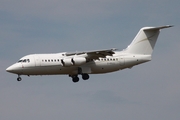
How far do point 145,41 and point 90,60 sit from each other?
509cm

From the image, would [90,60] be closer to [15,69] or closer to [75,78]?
[75,78]

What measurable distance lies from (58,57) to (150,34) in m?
7.98

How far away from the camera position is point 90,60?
126 ft

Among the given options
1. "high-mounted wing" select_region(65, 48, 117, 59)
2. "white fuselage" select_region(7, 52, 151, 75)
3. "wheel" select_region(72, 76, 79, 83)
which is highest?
"high-mounted wing" select_region(65, 48, 117, 59)

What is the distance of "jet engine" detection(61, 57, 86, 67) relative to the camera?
3691 cm

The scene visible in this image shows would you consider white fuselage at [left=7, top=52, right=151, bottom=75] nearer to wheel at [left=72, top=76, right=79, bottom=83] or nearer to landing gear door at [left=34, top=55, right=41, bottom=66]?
landing gear door at [left=34, top=55, right=41, bottom=66]

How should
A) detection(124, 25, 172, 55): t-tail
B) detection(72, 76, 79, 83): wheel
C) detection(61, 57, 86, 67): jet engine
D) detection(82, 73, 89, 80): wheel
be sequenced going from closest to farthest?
detection(61, 57, 86, 67): jet engine, detection(82, 73, 89, 80): wheel, detection(72, 76, 79, 83): wheel, detection(124, 25, 172, 55): t-tail

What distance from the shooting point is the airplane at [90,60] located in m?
37.0

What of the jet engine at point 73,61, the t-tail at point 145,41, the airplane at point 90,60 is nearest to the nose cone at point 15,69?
the airplane at point 90,60

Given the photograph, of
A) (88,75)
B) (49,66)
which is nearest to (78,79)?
(88,75)

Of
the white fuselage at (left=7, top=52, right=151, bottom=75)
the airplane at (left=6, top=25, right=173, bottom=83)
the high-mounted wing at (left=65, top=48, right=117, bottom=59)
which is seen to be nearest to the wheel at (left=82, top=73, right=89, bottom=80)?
the airplane at (left=6, top=25, right=173, bottom=83)

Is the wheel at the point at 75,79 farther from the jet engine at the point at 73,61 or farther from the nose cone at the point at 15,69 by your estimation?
the nose cone at the point at 15,69

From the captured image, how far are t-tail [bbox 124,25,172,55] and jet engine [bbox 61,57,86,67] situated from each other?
468 cm

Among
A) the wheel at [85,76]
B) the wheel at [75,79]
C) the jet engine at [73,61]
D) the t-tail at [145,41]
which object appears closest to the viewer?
the jet engine at [73,61]
